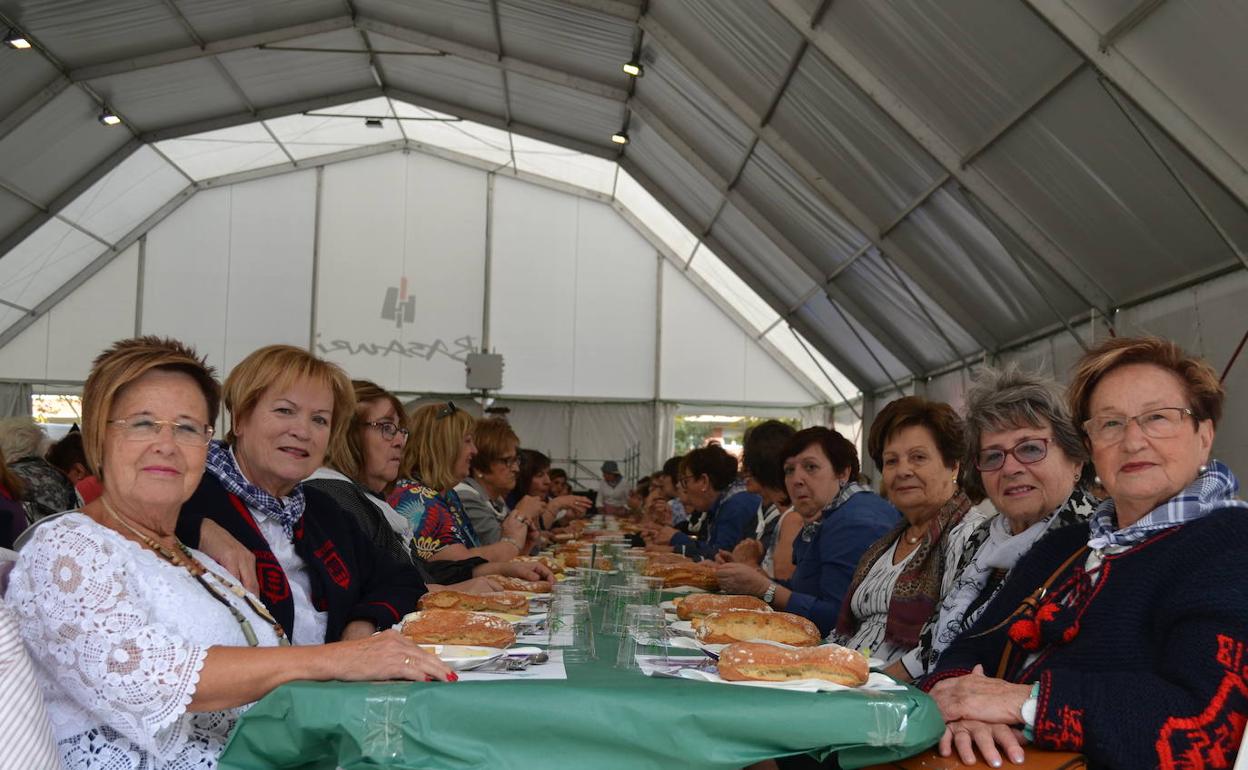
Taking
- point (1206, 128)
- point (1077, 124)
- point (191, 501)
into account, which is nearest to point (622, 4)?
point (1077, 124)

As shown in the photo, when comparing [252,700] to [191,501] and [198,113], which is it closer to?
[191,501]

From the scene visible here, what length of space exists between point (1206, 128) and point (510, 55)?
8342 mm

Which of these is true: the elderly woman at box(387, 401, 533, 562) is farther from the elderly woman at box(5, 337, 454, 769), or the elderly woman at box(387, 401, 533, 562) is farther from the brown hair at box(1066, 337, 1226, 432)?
the brown hair at box(1066, 337, 1226, 432)

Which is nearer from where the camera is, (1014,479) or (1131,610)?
(1131,610)

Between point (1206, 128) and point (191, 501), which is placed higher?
point (1206, 128)

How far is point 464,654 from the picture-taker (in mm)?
1820

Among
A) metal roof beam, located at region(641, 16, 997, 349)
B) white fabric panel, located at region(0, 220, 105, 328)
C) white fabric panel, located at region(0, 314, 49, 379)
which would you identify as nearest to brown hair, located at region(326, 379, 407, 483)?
metal roof beam, located at region(641, 16, 997, 349)

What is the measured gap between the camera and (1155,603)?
1716 millimetres

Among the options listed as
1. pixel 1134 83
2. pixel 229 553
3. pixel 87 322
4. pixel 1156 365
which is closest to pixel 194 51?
pixel 87 322

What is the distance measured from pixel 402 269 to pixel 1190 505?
17.9m

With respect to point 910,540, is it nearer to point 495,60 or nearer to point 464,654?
point 464,654

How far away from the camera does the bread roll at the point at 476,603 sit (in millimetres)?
2612

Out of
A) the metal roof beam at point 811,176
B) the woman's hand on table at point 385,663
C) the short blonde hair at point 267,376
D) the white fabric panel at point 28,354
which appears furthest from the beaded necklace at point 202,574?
the white fabric panel at point 28,354

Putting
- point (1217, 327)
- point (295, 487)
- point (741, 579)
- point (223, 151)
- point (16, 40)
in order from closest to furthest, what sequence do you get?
point (295, 487) < point (741, 579) < point (1217, 327) < point (16, 40) < point (223, 151)
